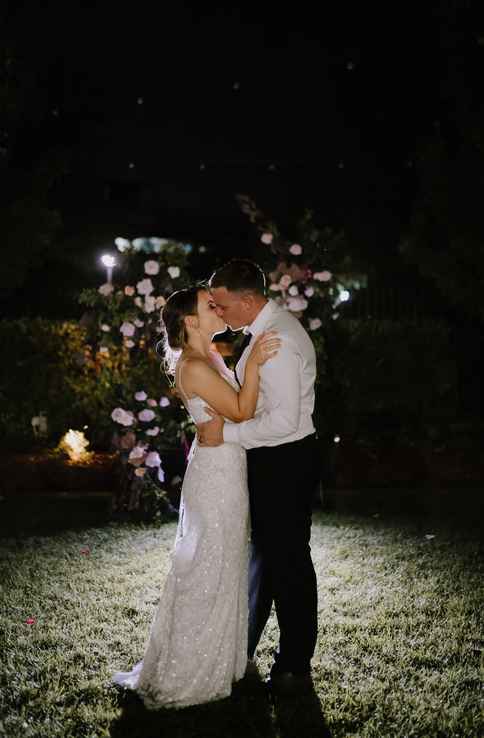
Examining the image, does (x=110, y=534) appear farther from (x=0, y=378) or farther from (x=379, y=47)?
(x=379, y=47)

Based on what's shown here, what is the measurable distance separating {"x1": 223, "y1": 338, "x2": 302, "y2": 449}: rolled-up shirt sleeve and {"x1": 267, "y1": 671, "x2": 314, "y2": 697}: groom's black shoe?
1182mm

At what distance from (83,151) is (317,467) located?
11.1m

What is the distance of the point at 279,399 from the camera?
3762mm

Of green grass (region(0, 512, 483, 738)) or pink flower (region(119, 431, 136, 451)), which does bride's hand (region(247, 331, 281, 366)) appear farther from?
pink flower (region(119, 431, 136, 451))

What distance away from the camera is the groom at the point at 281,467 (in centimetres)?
383

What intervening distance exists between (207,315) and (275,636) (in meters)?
1.98

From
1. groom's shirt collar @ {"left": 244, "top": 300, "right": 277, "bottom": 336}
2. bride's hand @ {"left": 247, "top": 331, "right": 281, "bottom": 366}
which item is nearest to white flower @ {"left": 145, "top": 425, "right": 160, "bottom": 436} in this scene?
groom's shirt collar @ {"left": 244, "top": 300, "right": 277, "bottom": 336}

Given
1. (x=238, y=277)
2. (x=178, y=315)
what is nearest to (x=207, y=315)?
(x=178, y=315)

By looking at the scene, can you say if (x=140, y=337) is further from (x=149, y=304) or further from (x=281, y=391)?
(x=281, y=391)

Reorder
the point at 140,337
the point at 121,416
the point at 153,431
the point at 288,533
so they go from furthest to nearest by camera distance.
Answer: the point at 140,337
the point at 153,431
the point at 121,416
the point at 288,533

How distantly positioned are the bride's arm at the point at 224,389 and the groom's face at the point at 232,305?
0.55ft

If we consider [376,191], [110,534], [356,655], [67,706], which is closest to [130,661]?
[67,706]

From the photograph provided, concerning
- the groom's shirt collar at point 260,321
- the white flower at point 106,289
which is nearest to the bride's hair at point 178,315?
the groom's shirt collar at point 260,321

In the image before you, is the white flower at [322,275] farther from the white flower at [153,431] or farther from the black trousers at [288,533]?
the black trousers at [288,533]
